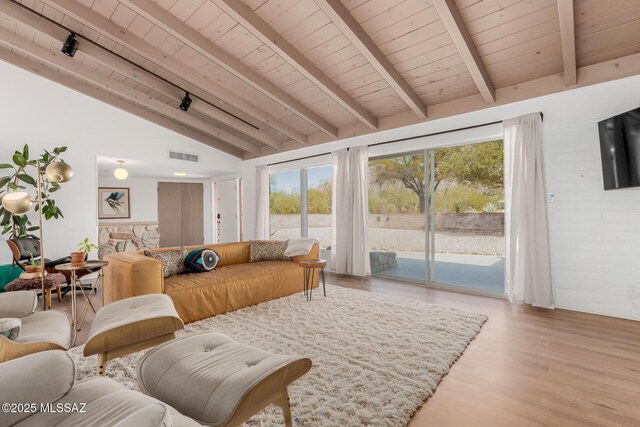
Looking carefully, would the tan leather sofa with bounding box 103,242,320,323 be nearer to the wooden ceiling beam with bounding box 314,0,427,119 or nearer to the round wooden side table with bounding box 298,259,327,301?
the round wooden side table with bounding box 298,259,327,301

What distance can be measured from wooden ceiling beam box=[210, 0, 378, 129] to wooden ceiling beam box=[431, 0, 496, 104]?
1.53 m

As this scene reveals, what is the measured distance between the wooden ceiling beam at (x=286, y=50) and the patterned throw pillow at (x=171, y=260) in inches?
95.6

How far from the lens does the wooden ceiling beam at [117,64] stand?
142 inches

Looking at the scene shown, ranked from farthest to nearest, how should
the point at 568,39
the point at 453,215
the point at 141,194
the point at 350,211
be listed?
the point at 141,194
the point at 350,211
the point at 453,215
the point at 568,39

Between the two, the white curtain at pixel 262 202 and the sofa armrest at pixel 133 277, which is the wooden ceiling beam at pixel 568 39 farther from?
the white curtain at pixel 262 202

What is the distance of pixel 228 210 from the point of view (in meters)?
8.30

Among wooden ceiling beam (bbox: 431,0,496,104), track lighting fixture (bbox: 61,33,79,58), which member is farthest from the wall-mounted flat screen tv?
track lighting fixture (bbox: 61,33,79,58)

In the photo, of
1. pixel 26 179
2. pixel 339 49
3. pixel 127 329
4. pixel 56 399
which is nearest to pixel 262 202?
pixel 26 179

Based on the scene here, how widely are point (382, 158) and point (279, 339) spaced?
3.56 meters

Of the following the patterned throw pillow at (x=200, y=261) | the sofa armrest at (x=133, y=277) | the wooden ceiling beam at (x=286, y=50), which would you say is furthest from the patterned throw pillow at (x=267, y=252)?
the wooden ceiling beam at (x=286, y=50)

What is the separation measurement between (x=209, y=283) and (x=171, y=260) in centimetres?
54

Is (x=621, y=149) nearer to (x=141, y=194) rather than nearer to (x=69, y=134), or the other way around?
(x=69, y=134)

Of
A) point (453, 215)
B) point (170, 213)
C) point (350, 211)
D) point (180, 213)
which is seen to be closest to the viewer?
point (453, 215)

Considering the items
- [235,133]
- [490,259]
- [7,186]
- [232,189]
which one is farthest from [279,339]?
[232,189]
